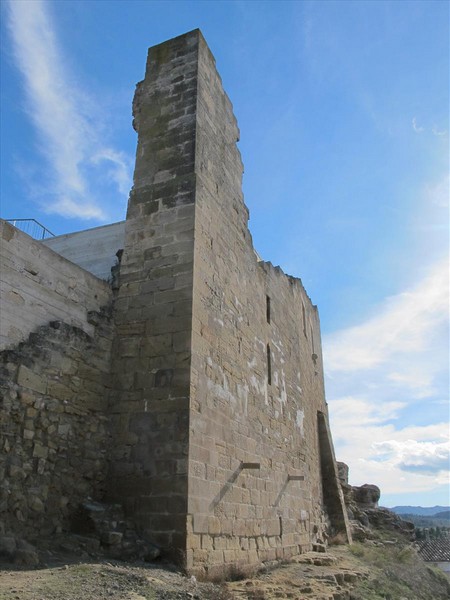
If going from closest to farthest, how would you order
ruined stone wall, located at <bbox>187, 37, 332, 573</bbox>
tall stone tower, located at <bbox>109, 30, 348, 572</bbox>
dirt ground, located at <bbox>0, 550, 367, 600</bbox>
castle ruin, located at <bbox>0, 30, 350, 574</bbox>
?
dirt ground, located at <bbox>0, 550, 367, 600</bbox> < castle ruin, located at <bbox>0, 30, 350, 574</bbox> < tall stone tower, located at <bbox>109, 30, 348, 572</bbox> < ruined stone wall, located at <bbox>187, 37, 332, 573</bbox>

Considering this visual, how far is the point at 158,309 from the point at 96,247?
10.0ft

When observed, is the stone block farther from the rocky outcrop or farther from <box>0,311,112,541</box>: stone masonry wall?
the rocky outcrop

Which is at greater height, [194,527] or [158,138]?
[158,138]

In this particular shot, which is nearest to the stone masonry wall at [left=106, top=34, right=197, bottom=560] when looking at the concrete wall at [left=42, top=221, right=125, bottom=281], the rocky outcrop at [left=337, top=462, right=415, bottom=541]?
the concrete wall at [left=42, top=221, right=125, bottom=281]

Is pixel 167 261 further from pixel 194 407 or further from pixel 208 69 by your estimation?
pixel 208 69

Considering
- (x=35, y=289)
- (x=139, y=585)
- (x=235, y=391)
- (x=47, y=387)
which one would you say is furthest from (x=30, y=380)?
(x=235, y=391)

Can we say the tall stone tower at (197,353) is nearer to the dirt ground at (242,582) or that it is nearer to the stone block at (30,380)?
the dirt ground at (242,582)

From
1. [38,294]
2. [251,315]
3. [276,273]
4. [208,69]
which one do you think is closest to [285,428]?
[251,315]

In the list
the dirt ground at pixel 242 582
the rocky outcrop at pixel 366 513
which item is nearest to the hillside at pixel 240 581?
the dirt ground at pixel 242 582

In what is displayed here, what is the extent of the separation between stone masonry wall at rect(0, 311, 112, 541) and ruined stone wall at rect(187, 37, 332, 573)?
127 cm

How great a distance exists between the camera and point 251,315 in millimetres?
9281

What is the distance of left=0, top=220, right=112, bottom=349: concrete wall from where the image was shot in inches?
236

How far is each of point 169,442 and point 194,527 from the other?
0.97 meters

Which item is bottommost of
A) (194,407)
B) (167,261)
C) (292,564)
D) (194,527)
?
(292,564)
